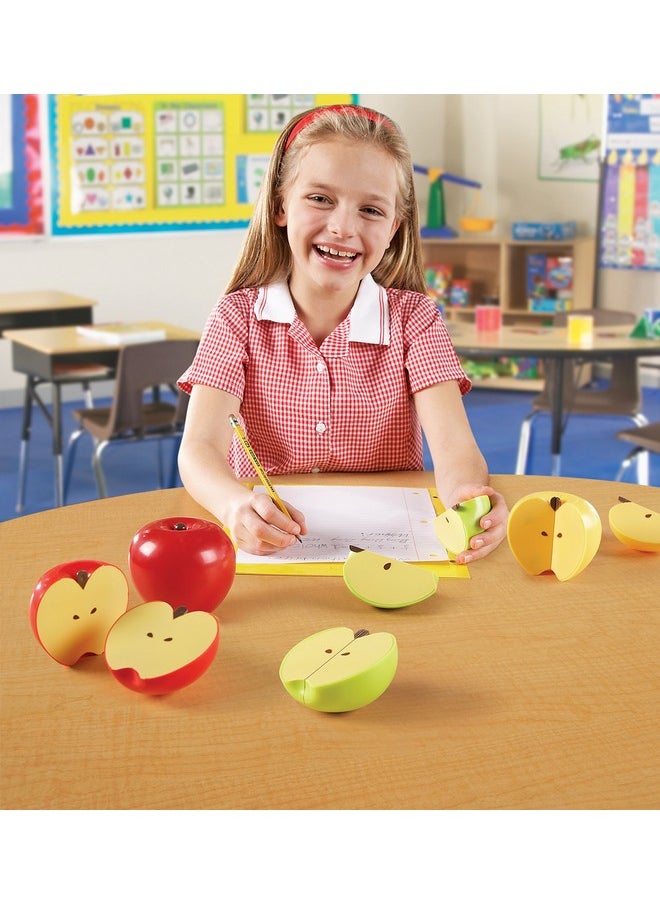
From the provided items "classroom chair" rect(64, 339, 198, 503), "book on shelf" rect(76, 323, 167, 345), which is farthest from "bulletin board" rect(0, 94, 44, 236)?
"classroom chair" rect(64, 339, 198, 503)

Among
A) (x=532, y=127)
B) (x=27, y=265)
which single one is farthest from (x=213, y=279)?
(x=532, y=127)

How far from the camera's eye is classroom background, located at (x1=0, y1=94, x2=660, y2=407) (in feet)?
19.8

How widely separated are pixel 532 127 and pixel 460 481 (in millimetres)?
5735

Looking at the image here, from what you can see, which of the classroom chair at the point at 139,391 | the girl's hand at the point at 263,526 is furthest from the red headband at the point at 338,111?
A: the classroom chair at the point at 139,391

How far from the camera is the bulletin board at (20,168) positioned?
5666mm

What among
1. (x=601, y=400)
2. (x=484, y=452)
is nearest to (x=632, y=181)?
(x=484, y=452)

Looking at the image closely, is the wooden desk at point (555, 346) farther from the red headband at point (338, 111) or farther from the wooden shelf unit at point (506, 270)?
the wooden shelf unit at point (506, 270)

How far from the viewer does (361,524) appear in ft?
4.45

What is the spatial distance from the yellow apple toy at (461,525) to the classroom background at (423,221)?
16.3ft

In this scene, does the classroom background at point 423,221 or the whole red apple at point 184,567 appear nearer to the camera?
the whole red apple at point 184,567

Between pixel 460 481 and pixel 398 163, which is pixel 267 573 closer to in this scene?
pixel 460 481

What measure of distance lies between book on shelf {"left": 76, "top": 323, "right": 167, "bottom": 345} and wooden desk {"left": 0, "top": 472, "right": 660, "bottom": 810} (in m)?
2.69

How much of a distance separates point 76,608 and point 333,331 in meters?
0.89

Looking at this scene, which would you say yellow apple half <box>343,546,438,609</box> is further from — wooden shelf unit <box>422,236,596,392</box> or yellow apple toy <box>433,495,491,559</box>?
wooden shelf unit <box>422,236,596,392</box>
